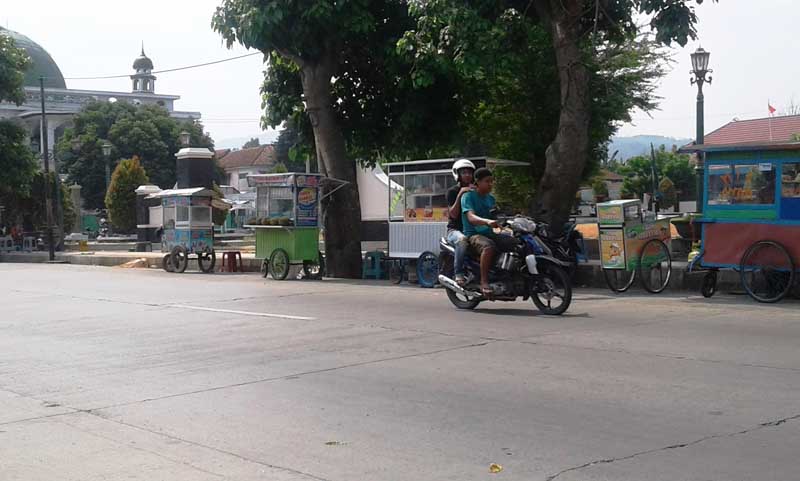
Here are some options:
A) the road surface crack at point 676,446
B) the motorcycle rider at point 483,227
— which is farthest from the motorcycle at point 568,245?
the road surface crack at point 676,446

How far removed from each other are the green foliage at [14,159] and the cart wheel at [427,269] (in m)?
30.5

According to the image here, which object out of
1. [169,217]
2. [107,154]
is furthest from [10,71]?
[169,217]

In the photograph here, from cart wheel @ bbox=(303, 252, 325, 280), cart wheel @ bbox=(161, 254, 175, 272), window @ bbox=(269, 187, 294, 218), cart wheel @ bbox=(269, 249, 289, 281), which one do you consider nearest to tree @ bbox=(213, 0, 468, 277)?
cart wheel @ bbox=(303, 252, 325, 280)

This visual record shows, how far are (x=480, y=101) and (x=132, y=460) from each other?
19.3 m

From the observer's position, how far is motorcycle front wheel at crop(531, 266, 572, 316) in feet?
39.8

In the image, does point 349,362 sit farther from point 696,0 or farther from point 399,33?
point 399,33

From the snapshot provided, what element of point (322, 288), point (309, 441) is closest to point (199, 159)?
point (322, 288)

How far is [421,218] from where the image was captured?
742 inches

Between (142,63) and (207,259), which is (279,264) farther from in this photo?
(142,63)

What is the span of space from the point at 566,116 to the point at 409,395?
35.3 feet

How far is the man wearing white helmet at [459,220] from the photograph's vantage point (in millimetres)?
12906

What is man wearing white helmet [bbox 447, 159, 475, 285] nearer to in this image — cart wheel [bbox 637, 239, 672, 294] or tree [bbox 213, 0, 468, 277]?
cart wheel [bbox 637, 239, 672, 294]

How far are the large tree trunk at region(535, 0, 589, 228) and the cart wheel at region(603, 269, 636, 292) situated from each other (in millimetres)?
1617

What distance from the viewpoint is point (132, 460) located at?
6.00 metres
